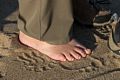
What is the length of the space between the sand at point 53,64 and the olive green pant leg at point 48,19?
0.13m

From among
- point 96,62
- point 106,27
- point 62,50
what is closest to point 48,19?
point 62,50

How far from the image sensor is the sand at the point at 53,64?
6.63ft

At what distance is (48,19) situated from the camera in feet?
6.79

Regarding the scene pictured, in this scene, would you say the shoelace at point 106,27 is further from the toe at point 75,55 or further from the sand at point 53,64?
the toe at point 75,55

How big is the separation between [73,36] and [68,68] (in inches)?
9.8

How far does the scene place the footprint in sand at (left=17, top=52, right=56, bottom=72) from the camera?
2084 millimetres

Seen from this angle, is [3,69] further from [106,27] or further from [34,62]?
[106,27]

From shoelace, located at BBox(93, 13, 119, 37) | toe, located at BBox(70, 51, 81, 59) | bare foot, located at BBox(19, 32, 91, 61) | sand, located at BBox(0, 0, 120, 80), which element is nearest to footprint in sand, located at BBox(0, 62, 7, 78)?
sand, located at BBox(0, 0, 120, 80)

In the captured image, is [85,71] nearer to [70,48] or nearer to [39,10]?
[70,48]

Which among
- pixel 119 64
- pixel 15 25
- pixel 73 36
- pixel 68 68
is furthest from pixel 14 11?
pixel 119 64

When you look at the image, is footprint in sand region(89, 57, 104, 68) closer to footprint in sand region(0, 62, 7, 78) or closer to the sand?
the sand

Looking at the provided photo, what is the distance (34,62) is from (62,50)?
174 mm

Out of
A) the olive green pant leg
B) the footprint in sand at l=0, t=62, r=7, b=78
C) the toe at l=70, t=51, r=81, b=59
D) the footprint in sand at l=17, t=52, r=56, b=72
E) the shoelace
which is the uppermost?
the olive green pant leg

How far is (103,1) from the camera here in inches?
103
